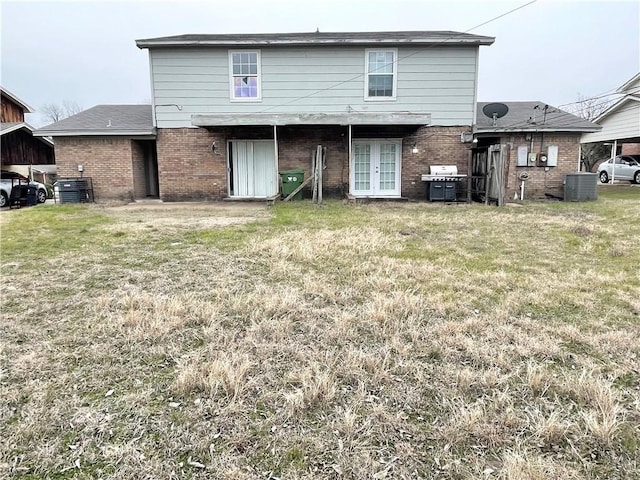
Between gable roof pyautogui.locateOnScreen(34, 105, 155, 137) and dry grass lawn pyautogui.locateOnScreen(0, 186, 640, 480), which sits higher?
gable roof pyautogui.locateOnScreen(34, 105, 155, 137)

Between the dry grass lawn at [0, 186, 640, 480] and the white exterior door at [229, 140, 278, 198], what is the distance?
8397 mm

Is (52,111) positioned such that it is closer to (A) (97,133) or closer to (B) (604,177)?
(A) (97,133)

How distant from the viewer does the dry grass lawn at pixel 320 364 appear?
202 centimetres

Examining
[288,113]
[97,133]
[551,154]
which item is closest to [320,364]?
[288,113]

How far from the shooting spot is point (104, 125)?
1402 centimetres

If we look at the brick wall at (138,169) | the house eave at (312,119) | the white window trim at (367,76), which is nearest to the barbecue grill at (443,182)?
the house eave at (312,119)

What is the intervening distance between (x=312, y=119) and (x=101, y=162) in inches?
291

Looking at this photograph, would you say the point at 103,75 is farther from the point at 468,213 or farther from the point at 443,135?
the point at 468,213

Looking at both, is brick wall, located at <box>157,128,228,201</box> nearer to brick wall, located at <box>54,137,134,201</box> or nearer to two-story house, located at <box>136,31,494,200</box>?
two-story house, located at <box>136,31,494,200</box>

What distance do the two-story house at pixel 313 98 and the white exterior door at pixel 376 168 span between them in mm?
46

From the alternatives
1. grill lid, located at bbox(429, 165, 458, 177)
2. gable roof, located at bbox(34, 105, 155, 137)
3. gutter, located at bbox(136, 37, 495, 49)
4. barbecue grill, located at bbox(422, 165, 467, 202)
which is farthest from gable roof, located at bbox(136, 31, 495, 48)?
barbecue grill, located at bbox(422, 165, 467, 202)

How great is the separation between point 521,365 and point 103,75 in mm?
58205

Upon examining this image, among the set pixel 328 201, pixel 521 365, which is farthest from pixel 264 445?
pixel 328 201

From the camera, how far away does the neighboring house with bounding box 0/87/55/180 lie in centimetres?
2073
